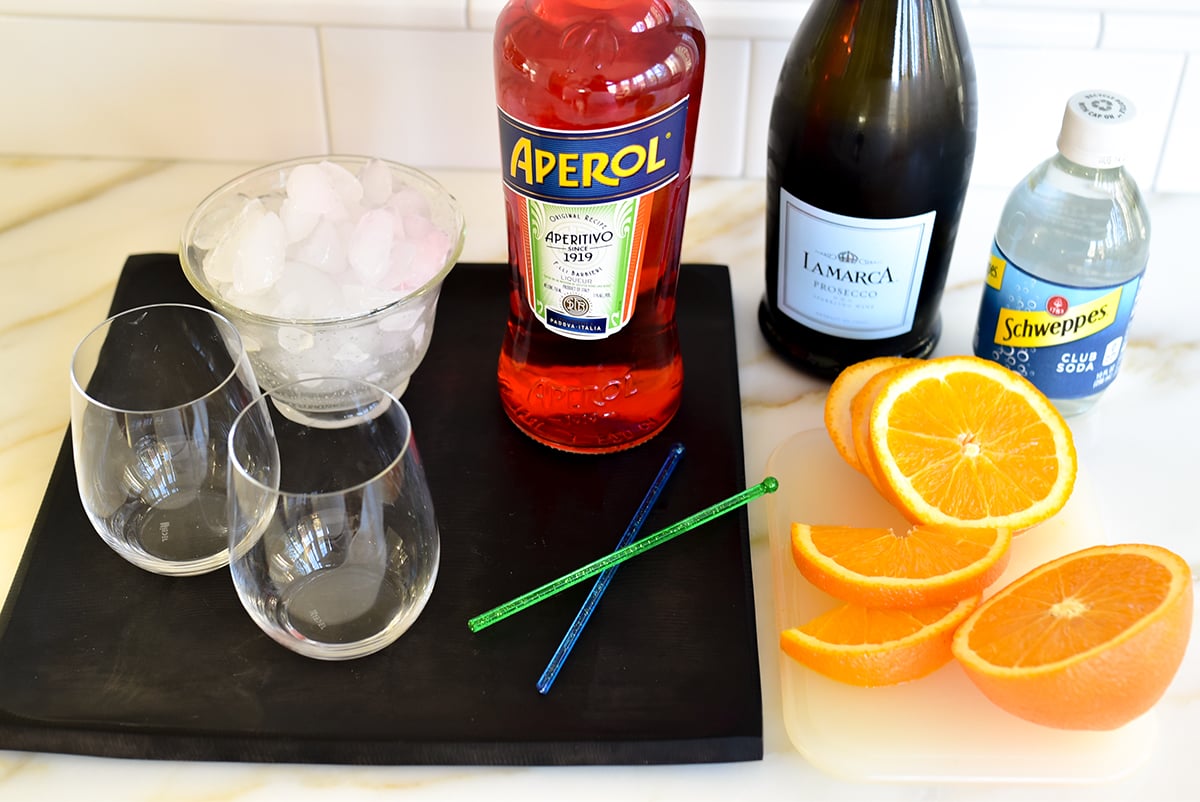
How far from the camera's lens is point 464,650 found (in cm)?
71

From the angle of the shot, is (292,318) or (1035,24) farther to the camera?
(1035,24)

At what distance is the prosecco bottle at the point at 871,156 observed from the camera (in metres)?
0.79

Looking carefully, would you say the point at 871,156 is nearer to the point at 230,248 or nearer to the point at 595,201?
the point at 595,201

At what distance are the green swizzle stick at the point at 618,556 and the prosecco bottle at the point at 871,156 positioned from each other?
0.53ft

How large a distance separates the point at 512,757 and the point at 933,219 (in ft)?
1.50

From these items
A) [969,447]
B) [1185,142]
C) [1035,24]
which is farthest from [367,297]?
[1185,142]

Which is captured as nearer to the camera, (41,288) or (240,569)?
(240,569)

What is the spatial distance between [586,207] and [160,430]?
30cm

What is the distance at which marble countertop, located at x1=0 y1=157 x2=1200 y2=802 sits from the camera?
0.66m

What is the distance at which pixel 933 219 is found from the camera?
822 millimetres

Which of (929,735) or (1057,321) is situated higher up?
(1057,321)

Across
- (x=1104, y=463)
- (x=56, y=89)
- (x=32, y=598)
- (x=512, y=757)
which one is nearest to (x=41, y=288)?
(x=56, y=89)

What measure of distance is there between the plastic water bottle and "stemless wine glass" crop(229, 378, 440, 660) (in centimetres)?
43

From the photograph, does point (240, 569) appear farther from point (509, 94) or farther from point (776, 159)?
point (776, 159)
